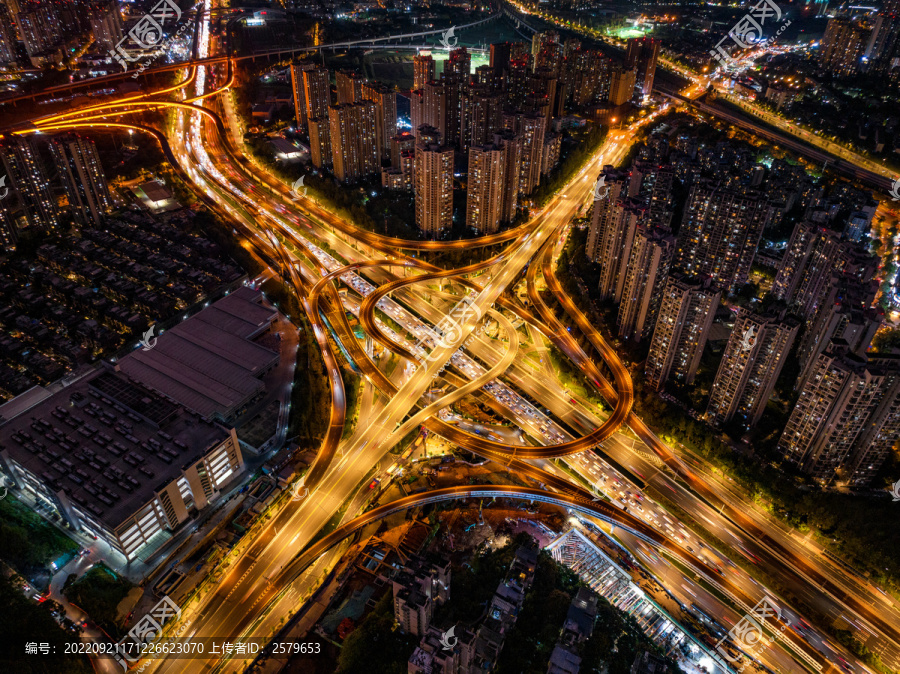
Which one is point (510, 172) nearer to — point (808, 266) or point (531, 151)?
point (531, 151)

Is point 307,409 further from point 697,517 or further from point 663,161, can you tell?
point 663,161

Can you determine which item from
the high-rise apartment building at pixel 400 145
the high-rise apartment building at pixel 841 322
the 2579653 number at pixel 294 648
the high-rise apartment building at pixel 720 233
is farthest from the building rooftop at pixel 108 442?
the high-rise apartment building at pixel 720 233

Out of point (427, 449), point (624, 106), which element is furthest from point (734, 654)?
point (624, 106)

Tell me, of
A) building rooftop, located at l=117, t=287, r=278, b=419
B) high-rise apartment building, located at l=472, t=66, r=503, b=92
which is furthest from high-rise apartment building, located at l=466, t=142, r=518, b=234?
high-rise apartment building, located at l=472, t=66, r=503, b=92

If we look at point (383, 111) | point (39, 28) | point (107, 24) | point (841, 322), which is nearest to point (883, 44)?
point (841, 322)

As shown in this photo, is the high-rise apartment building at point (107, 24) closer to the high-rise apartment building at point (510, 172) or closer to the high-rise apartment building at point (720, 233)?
the high-rise apartment building at point (510, 172)

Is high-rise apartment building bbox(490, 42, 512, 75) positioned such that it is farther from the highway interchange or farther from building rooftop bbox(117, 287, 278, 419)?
building rooftop bbox(117, 287, 278, 419)
